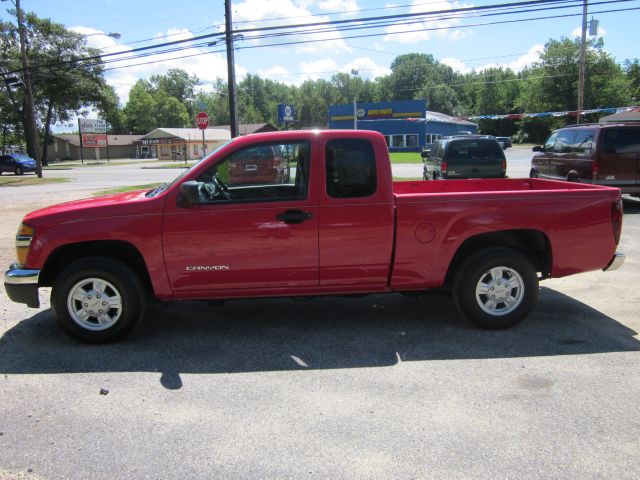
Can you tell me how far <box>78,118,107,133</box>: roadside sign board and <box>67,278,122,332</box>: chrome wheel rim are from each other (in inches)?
3172

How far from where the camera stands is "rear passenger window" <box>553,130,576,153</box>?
41.9ft

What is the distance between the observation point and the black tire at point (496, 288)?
4.88 m

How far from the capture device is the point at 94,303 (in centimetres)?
471

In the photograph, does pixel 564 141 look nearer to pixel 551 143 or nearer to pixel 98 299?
pixel 551 143

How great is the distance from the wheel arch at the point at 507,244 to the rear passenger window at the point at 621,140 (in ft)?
26.8

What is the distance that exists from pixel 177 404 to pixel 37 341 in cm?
209

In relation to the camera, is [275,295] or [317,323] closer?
[275,295]

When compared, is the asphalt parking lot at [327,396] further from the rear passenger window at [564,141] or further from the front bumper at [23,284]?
the rear passenger window at [564,141]

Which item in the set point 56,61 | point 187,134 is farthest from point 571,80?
point 56,61

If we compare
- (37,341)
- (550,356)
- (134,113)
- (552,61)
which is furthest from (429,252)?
(134,113)

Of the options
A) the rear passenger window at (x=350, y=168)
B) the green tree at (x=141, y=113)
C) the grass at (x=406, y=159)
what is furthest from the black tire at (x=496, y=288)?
the green tree at (x=141, y=113)

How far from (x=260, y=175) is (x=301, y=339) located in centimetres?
161

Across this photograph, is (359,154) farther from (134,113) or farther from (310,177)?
(134,113)

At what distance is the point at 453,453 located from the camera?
→ 306cm
